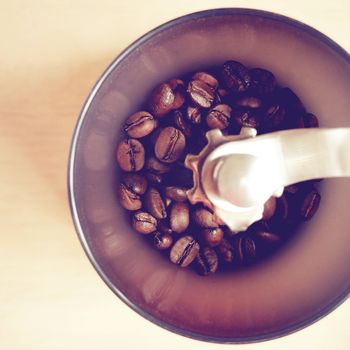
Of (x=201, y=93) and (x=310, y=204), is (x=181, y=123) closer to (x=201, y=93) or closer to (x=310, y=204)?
(x=201, y=93)

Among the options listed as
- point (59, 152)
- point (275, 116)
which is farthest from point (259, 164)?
point (59, 152)

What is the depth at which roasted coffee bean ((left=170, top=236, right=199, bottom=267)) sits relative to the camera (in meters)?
0.54

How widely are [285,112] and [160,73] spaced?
14 cm

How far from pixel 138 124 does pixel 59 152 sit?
0.15m

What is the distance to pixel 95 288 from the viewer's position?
642 mm

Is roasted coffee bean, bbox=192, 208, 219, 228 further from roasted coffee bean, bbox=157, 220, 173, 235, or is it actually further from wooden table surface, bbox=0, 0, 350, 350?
wooden table surface, bbox=0, 0, 350, 350

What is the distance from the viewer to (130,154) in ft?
1.78

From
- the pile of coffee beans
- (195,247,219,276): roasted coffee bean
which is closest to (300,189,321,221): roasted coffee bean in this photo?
the pile of coffee beans

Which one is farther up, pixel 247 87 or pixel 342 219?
pixel 247 87

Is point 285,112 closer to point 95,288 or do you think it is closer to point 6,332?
point 95,288

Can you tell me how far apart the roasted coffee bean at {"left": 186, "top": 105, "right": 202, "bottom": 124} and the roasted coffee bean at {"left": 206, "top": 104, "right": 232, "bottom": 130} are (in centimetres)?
2

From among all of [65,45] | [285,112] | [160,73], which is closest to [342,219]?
[285,112]

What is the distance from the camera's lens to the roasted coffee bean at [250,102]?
54cm

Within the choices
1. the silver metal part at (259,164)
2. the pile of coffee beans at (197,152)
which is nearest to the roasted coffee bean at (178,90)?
the pile of coffee beans at (197,152)
